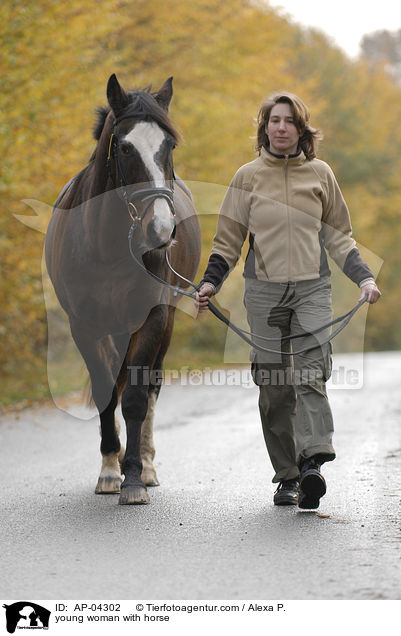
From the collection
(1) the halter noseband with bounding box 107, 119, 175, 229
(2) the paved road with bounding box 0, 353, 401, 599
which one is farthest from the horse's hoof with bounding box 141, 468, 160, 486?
(1) the halter noseband with bounding box 107, 119, 175, 229

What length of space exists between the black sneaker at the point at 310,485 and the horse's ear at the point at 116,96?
2277 millimetres

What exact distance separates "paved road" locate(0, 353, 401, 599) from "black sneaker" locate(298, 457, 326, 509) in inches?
3.3

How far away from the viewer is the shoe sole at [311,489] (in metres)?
5.25

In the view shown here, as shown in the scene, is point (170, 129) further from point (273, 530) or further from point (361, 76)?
point (361, 76)

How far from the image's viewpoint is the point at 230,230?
5754 millimetres

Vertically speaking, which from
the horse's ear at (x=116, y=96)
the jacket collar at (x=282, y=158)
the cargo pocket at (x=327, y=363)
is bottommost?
the cargo pocket at (x=327, y=363)

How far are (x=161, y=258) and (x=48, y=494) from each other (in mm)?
1679

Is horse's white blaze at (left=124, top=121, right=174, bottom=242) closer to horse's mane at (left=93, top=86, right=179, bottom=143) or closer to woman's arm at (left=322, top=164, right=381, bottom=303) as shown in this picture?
horse's mane at (left=93, top=86, right=179, bottom=143)

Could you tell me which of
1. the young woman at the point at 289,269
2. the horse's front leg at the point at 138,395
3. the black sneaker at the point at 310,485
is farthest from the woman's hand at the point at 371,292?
the horse's front leg at the point at 138,395

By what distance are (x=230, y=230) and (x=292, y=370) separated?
89 cm

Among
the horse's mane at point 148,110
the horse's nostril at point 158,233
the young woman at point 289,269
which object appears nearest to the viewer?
the horse's nostril at point 158,233

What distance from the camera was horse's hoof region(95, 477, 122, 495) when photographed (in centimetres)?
632

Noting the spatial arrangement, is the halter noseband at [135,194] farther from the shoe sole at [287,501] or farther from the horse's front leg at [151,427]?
the shoe sole at [287,501]
